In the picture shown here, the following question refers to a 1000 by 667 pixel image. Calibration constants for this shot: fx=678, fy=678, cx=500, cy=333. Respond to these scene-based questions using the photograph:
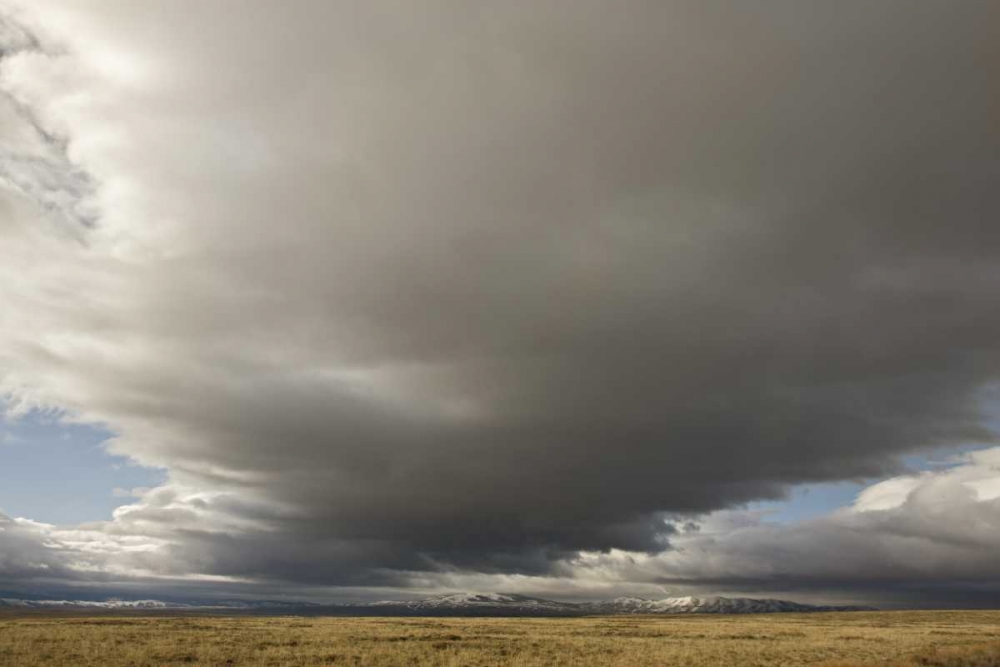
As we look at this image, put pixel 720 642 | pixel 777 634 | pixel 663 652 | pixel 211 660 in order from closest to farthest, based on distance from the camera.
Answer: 1. pixel 211 660
2. pixel 663 652
3. pixel 720 642
4. pixel 777 634

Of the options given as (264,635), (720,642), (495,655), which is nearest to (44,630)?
(264,635)

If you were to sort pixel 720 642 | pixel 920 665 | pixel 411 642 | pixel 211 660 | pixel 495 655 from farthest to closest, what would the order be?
pixel 720 642 < pixel 411 642 < pixel 495 655 < pixel 211 660 < pixel 920 665

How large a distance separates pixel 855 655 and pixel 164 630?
175 feet

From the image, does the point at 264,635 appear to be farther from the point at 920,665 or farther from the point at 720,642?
the point at 920,665

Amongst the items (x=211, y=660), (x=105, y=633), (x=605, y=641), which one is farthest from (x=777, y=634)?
(x=105, y=633)

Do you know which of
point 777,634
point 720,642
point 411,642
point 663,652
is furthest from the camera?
point 777,634

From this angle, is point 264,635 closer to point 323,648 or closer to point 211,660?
point 323,648

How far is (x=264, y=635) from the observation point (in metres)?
54.6

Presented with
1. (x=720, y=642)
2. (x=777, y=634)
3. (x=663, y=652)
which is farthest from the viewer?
(x=777, y=634)

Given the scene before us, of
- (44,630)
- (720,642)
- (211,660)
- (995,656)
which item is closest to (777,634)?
(720,642)

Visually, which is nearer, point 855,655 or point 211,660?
point 211,660

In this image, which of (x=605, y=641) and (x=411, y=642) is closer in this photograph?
(x=411, y=642)

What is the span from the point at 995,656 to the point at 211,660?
39537 mm

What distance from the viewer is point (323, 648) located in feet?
144
